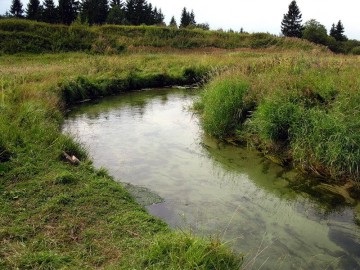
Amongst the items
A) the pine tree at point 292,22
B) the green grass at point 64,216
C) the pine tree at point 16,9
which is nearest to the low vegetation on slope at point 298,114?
the green grass at point 64,216

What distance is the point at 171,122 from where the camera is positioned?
42.1 ft

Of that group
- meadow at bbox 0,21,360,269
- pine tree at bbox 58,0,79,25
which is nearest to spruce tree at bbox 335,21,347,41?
pine tree at bbox 58,0,79,25

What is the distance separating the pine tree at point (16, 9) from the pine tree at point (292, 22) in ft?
129

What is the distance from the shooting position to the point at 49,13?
4712cm

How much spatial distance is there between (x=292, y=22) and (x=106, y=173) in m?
62.8

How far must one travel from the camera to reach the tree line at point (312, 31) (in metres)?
56.7

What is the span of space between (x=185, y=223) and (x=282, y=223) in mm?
1550

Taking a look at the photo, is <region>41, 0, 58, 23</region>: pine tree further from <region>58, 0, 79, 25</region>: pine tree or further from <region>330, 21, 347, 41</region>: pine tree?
<region>330, 21, 347, 41</region>: pine tree

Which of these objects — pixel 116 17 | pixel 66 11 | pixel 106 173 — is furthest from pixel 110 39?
pixel 106 173

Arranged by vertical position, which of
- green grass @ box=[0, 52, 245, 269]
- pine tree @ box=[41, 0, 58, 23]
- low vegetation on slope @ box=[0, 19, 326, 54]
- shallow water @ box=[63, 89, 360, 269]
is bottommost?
shallow water @ box=[63, 89, 360, 269]

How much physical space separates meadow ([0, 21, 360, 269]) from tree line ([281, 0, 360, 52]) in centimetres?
4742

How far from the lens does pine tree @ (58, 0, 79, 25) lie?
155 ft

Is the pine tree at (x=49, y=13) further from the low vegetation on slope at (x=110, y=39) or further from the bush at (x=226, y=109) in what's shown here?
the bush at (x=226, y=109)

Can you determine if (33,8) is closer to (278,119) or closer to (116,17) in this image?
(116,17)
